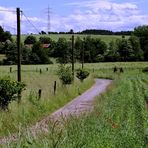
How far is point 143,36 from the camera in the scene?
17262 cm

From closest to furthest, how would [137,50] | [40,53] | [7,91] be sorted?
[7,91], [40,53], [137,50]

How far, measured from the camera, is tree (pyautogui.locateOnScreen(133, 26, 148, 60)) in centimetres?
15052

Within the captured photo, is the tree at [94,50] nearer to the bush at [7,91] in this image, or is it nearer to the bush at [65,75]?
the bush at [65,75]

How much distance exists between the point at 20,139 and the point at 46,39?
157 meters

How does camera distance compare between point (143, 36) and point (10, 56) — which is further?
point (143, 36)

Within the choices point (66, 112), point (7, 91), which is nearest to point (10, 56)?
point (7, 91)

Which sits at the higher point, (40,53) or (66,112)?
(66,112)

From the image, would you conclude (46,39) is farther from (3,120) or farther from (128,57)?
(3,120)

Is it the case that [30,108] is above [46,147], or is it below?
below

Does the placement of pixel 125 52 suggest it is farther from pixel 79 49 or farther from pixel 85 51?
pixel 79 49

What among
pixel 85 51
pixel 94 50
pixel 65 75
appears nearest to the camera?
pixel 65 75

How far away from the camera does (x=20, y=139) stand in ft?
23.0

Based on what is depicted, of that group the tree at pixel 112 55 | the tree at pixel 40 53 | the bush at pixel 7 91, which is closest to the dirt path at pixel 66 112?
the bush at pixel 7 91

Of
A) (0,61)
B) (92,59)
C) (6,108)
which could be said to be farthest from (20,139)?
(92,59)
